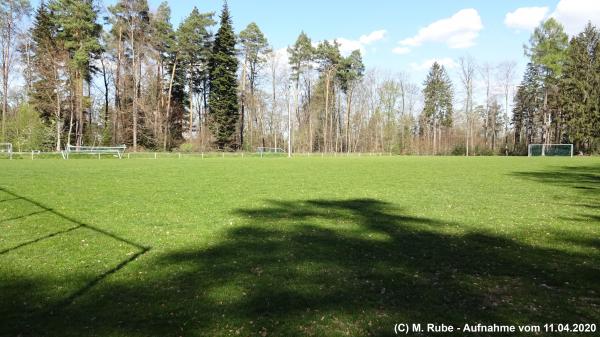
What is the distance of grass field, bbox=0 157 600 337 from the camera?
13.7ft

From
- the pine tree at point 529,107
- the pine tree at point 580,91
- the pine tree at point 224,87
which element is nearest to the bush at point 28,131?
the pine tree at point 224,87

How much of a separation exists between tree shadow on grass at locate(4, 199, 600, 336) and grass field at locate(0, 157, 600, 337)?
0.02 meters

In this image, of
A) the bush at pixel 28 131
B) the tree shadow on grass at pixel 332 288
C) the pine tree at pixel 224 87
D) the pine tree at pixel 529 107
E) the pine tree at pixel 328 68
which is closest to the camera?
the tree shadow on grass at pixel 332 288

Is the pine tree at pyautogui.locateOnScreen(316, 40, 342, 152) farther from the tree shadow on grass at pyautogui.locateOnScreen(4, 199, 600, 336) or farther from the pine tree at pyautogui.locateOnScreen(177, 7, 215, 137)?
the tree shadow on grass at pyautogui.locateOnScreen(4, 199, 600, 336)

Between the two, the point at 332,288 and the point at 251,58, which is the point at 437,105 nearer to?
the point at 251,58

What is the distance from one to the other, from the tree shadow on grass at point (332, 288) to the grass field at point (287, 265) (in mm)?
21

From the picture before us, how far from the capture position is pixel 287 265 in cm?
597

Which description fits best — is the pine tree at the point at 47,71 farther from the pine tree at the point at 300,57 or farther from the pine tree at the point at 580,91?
the pine tree at the point at 580,91

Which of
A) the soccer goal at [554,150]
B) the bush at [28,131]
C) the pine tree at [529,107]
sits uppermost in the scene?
the pine tree at [529,107]

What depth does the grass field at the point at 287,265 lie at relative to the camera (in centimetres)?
419

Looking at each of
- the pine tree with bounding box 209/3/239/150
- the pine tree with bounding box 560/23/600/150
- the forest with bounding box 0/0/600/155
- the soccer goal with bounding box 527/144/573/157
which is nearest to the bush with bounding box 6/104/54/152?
the forest with bounding box 0/0/600/155

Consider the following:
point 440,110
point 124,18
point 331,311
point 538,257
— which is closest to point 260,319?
point 331,311

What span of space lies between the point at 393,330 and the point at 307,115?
8017 centimetres

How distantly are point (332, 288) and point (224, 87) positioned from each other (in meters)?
63.6
